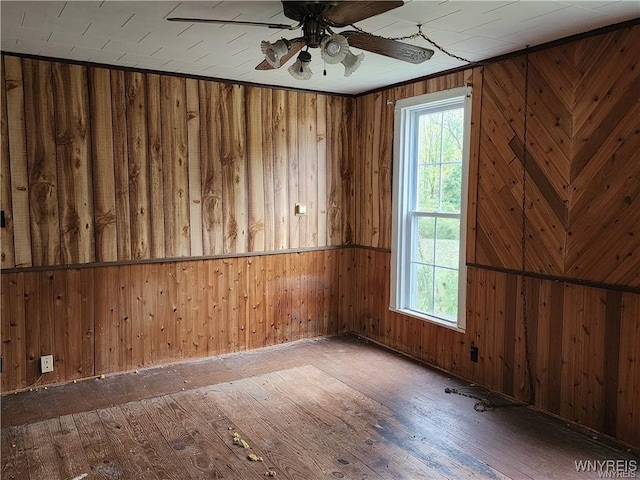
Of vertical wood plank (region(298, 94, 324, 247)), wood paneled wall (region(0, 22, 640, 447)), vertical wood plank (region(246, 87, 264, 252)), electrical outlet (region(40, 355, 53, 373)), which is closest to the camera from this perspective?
wood paneled wall (region(0, 22, 640, 447))

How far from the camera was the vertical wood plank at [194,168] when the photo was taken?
4289 millimetres

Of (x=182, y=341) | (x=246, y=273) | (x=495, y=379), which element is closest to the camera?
(x=495, y=379)

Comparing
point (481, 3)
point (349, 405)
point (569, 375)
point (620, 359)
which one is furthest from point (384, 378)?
point (481, 3)

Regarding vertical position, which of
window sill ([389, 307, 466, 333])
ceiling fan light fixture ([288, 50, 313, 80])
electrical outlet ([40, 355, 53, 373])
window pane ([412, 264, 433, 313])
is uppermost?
ceiling fan light fixture ([288, 50, 313, 80])

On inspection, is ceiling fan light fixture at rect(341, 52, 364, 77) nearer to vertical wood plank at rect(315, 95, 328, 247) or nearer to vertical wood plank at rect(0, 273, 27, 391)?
vertical wood plank at rect(315, 95, 328, 247)

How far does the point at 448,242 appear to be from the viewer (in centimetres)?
424

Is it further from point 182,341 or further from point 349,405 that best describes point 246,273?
point 349,405

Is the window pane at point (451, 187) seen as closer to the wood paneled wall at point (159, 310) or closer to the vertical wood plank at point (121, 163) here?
the wood paneled wall at point (159, 310)

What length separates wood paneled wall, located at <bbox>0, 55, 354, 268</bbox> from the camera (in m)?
3.69

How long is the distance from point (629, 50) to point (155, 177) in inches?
134

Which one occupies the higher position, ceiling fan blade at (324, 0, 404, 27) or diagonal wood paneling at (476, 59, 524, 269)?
A: ceiling fan blade at (324, 0, 404, 27)

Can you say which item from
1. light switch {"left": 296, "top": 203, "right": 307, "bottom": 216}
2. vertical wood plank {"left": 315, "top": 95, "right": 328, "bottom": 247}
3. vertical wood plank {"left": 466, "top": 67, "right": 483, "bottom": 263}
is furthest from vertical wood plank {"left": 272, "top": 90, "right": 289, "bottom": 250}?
vertical wood plank {"left": 466, "top": 67, "right": 483, "bottom": 263}

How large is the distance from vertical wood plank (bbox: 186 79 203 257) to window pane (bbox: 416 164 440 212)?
193 cm

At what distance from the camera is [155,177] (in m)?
4.17
